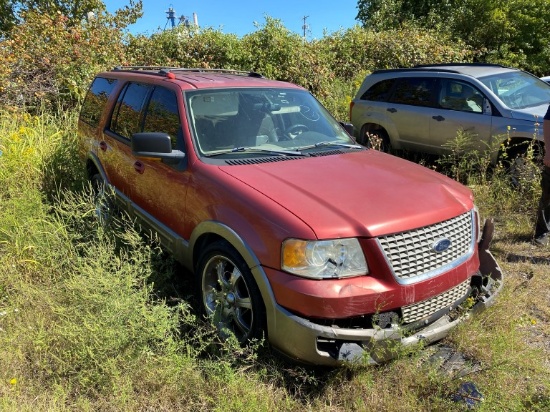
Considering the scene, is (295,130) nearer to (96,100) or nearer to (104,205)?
(104,205)

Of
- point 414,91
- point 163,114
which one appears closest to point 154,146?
point 163,114

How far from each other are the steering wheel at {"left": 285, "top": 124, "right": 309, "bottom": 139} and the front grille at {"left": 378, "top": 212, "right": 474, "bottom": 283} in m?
1.60

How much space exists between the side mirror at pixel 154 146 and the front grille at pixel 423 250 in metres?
1.74

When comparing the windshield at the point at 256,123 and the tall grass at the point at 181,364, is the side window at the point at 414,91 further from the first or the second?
the tall grass at the point at 181,364

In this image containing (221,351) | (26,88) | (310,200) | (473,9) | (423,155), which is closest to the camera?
(310,200)

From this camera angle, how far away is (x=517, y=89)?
674 cm

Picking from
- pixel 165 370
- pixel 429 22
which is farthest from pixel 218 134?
pixel 429 22

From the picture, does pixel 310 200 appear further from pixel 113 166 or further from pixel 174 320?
pixel 113 166

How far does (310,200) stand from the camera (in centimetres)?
279

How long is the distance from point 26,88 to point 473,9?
15.6 m

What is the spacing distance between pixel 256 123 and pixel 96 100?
8.99 ft

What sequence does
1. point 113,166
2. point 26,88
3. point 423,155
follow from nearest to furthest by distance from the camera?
point 113,166 < point 423,155 < point 26,88

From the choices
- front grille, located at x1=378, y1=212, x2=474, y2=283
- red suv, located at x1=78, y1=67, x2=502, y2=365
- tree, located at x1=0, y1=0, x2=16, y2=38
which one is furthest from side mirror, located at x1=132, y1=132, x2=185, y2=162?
tree, located at x1=0, y1=0, x2=16, y2=38

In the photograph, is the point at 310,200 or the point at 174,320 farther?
the point at 174,320
